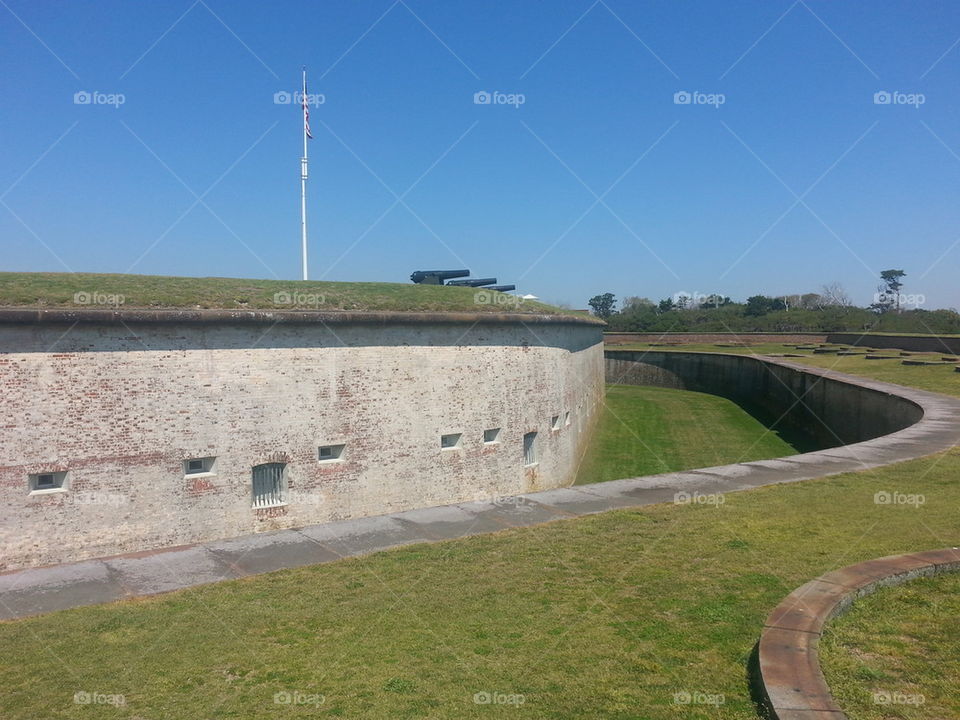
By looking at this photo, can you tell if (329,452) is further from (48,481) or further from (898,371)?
(898,371)

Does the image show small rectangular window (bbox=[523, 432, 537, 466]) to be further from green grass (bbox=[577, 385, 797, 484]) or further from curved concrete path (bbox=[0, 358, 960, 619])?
curved concrete path (bbox=[0, 358, 960, 619])

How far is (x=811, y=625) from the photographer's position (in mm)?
4484

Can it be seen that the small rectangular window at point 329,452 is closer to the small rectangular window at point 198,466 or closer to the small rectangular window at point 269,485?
the small rectangular window at point 269,485

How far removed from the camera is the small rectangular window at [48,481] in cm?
955

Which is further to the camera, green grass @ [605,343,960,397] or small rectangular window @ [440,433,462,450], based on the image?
green grass @ [605,343,960,397]

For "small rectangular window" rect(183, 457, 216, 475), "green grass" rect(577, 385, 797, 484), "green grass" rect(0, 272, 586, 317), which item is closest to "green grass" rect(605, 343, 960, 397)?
"green grass" rect(577, 385, 797, 484)

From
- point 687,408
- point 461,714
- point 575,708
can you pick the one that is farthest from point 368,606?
point 687,408

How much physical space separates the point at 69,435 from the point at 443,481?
6379mm

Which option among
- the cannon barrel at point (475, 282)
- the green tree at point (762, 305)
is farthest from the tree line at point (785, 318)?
the cannon barrel at point (475, 282)

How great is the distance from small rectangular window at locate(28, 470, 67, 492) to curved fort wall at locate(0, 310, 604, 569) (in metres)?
0.03

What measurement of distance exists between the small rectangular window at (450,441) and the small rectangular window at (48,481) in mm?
6323

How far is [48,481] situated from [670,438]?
18.9 metres

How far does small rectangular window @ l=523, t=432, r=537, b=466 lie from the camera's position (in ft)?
52.2

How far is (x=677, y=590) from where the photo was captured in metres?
5.47
